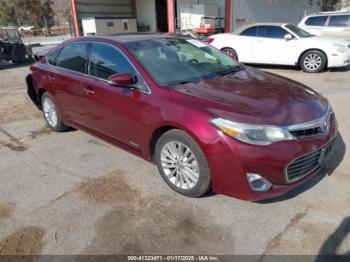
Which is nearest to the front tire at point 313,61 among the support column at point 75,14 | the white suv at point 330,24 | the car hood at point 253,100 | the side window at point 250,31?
the side window at point 250,31

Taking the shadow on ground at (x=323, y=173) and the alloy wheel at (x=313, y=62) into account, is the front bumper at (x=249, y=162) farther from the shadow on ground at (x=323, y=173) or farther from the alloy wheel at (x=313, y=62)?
the alloy wheel at (x=313, y=62)

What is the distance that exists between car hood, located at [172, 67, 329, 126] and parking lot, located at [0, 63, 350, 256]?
856 millimetres

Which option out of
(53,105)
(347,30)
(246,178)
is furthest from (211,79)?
(347,30)

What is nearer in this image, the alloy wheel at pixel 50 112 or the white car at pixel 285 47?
the alloy wheel at pixel 50 112

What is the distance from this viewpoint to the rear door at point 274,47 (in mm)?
9453

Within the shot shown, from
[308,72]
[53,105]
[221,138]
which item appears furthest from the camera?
[308,72]

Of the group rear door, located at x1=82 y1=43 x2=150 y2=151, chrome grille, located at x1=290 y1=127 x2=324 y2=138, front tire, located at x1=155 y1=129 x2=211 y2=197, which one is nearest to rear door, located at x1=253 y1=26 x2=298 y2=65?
rear door, located at x1=82 y1=43 x2=150 y2=151

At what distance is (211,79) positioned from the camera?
3.59 metres

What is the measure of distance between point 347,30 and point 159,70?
10.4 metres

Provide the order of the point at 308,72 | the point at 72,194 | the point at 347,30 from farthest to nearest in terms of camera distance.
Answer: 1. the point at 347,30
2. the point at 308,72
3. the point at 72,194

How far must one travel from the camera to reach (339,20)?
11.5 m

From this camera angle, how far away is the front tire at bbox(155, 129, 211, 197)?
9.66 ft

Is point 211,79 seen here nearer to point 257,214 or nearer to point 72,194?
point 257,214

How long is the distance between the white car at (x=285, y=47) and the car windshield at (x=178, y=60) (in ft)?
19.4
